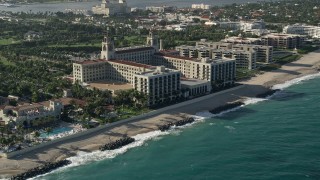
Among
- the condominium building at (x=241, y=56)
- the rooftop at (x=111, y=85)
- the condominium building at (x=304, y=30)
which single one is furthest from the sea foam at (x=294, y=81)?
the condominium building at (x=304, y=30)

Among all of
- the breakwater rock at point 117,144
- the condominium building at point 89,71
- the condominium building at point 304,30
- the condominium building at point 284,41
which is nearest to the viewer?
the breakwater rock at point 117,144

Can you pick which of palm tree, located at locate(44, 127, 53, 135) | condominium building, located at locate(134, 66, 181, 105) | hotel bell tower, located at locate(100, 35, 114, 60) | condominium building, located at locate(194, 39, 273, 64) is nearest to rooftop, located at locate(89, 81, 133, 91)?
hotel bell tower, located at locate(100, 35, 114, 60)

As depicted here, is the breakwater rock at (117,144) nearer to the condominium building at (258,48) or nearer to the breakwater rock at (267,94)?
the breakwater rock at (267,94)

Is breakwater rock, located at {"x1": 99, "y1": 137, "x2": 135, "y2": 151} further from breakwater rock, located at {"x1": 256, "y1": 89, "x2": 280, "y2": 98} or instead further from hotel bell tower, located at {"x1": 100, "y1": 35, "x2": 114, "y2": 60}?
hotel bell tower, located at {"x1": 100, "y1": 35, "x2": 114, "y2": 60}

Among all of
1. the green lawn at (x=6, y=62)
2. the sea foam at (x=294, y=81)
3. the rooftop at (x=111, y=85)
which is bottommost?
the sea foam at (x=294, y=81)

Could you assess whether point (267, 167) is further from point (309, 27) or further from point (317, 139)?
point (309, 27)

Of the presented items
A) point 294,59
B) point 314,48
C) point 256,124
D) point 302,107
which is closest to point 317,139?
point 256,124

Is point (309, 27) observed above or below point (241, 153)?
above
